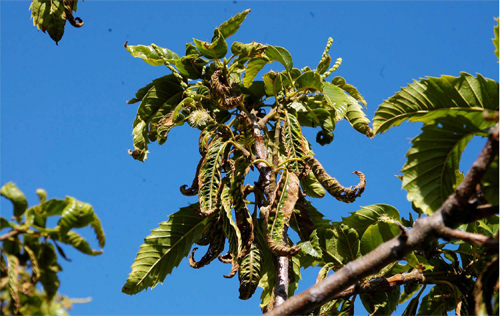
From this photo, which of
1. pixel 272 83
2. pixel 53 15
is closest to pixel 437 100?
pixel 272 83

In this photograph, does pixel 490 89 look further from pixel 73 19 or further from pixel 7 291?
pixel 73 19

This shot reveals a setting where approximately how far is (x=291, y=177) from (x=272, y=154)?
36 cm

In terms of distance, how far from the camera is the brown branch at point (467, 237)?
8.02 ft

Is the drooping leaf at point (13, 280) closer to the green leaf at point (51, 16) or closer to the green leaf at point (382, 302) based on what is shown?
the green leaf at point (382, 302)

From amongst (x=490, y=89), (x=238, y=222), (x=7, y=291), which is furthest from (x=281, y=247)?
(x=7, y=291)

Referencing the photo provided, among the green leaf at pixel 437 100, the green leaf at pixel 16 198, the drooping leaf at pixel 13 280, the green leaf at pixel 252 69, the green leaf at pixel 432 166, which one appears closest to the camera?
the drooping leaf at pixel 13 280

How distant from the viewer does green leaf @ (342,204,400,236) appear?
467 cm

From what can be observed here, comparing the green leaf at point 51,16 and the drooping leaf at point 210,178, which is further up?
the green leaf at point 51,16

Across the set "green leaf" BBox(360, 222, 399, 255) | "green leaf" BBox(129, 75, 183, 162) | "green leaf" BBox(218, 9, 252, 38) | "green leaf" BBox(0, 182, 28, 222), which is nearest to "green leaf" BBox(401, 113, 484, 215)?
"green leaf" BBox(360, 222, 399, 255)

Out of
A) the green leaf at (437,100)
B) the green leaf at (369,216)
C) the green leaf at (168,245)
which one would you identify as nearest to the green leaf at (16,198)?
the green leaf at (437,100)

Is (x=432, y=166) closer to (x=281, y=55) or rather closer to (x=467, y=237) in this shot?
(x=467, y=237)

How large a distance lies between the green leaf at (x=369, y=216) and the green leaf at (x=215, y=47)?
5.17 feet

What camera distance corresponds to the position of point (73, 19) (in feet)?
16.5

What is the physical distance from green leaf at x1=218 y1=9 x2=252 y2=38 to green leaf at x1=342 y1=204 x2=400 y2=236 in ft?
5.48
